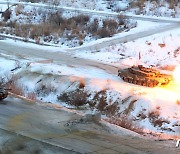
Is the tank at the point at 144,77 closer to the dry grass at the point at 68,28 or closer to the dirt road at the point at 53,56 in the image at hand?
the dirt road at the point at 53,56

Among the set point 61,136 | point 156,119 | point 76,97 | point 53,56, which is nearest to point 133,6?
point 53,56

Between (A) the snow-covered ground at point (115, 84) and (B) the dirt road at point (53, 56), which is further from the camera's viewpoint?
(B) the dirt road at point (53, 56)

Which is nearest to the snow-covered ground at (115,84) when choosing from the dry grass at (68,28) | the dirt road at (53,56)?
the dirt road at (53,56)

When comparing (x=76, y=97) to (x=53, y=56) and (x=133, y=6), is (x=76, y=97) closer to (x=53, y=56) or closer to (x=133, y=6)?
(x=53, y=56)

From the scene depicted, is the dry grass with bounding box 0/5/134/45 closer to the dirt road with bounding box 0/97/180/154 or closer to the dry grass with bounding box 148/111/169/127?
the dry grass with bounding box 148/111/169/127

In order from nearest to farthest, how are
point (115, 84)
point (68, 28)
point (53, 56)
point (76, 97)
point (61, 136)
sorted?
point (61, 136) → point (76, 97) → point (115, 84) → point (53, 56) → point (68, 28)

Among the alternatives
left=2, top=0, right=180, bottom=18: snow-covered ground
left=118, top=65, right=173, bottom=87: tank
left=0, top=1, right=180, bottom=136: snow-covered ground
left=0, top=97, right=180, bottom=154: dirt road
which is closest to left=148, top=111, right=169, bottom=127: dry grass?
left=0, top=1, right=180, bottom=136: snow-covered ground
